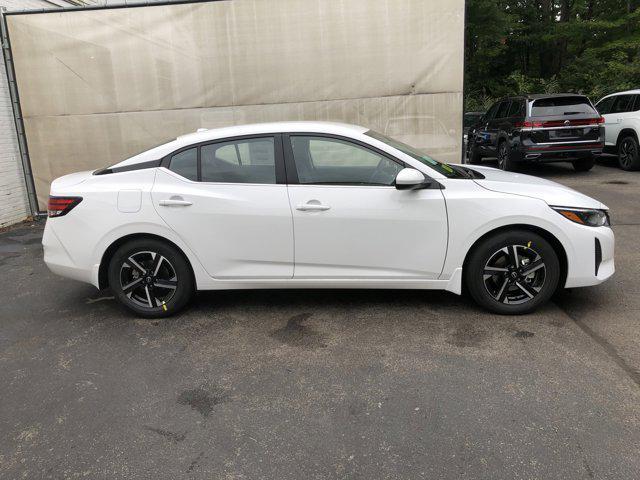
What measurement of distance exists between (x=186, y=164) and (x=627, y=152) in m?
10.7

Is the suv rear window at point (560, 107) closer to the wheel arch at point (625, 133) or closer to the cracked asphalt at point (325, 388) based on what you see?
the wheel arch at point (625, 133)

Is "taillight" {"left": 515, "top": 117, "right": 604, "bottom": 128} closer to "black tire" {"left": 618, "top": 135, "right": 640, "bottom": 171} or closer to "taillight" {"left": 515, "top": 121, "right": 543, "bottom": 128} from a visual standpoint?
"taillight" {"left": 515, "top": 121, "right": 543, "bottom": 128}

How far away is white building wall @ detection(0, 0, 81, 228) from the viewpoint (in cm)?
838

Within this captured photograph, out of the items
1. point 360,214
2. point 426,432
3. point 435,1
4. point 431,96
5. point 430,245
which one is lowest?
point 426,432

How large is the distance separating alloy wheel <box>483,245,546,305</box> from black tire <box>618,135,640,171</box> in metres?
8.84

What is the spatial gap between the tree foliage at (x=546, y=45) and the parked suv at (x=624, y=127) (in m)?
8.02

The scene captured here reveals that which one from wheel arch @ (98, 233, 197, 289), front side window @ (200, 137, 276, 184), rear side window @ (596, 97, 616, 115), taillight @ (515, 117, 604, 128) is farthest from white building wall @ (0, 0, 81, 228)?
rear side window @ (596, 97, 616, 115)

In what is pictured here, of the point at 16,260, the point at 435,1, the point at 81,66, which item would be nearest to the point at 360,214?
the point at 16,260

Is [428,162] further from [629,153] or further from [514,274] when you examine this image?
[629,153]

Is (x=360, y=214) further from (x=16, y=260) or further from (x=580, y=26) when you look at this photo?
(x=580, y=26)

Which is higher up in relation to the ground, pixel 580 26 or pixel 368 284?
pixel 580 26

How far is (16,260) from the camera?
650 centimetres

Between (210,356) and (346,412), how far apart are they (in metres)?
1.19

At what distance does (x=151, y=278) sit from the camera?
14.2 ft
